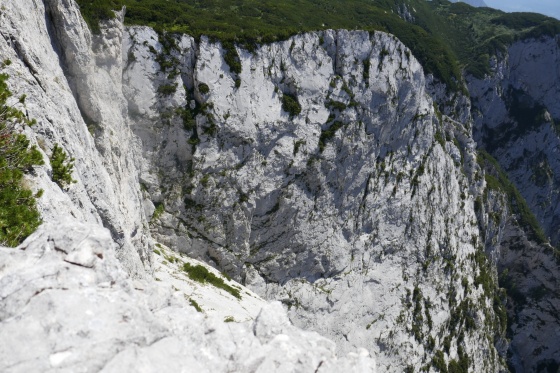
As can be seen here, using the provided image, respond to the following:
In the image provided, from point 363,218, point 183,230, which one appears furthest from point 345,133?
point 183,230

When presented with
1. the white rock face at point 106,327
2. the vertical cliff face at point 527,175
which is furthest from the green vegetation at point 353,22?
the white rock face at point 106,327

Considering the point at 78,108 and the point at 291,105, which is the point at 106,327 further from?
the point at 291,105

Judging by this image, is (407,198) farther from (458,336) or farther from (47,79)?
(47,79)

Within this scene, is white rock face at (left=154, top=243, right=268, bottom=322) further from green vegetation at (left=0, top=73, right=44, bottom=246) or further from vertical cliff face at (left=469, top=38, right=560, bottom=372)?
vertical cliff face at (left=469, top=38, right=560, bottom=372)

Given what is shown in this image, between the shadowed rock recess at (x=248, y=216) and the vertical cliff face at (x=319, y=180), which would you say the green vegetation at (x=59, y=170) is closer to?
the shadowed rock recess at (x=248, y=216)

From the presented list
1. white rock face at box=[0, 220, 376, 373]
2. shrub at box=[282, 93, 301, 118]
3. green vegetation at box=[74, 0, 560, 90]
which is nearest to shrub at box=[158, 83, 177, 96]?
green vegetation at box=[74, 0, 560, 90]

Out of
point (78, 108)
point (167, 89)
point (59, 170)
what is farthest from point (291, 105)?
point (59, 170)

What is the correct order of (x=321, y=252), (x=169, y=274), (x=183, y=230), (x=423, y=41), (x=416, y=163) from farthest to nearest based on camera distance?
1. (x=423, y=41)
2. (x=416, y=163)
3. (x=321, y=252)
4. (x=183, y=230)
5. (x=169, y=274)
